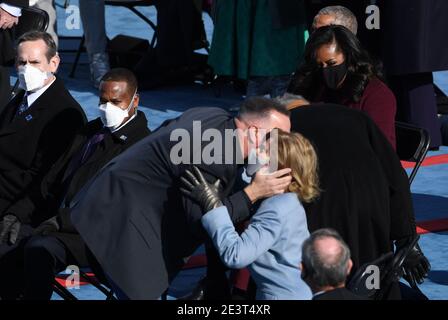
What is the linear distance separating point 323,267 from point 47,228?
1.71m

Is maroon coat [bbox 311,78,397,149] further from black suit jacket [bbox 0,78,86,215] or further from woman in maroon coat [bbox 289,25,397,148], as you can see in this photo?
black suit jacket [bbox 0,78,86,215]

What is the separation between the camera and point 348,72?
592cm

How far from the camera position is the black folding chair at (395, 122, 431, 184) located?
19.2 ft

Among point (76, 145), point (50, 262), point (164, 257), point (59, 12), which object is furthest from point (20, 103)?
point (59, 12)

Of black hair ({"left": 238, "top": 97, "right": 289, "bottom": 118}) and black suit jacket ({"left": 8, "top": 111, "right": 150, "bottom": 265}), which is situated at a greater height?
black hair ({"left": 238, "top": 97, "right": 289, "bottom": 118})

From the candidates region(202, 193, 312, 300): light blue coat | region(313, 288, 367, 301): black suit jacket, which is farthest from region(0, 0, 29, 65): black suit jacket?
region(313, 288, 367, 301): black suit jacket

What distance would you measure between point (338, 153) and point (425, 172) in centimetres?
354

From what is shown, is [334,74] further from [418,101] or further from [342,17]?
[418,101]

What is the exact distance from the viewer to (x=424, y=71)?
27.0 feet

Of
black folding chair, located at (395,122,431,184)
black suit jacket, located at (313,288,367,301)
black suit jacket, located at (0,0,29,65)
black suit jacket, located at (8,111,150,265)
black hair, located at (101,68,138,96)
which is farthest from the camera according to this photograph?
black suit jacket, located at (0,0,29,65)

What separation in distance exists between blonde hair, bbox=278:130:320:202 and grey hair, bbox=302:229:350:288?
1.11ft

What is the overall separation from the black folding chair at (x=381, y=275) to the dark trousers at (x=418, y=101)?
3281 mm
